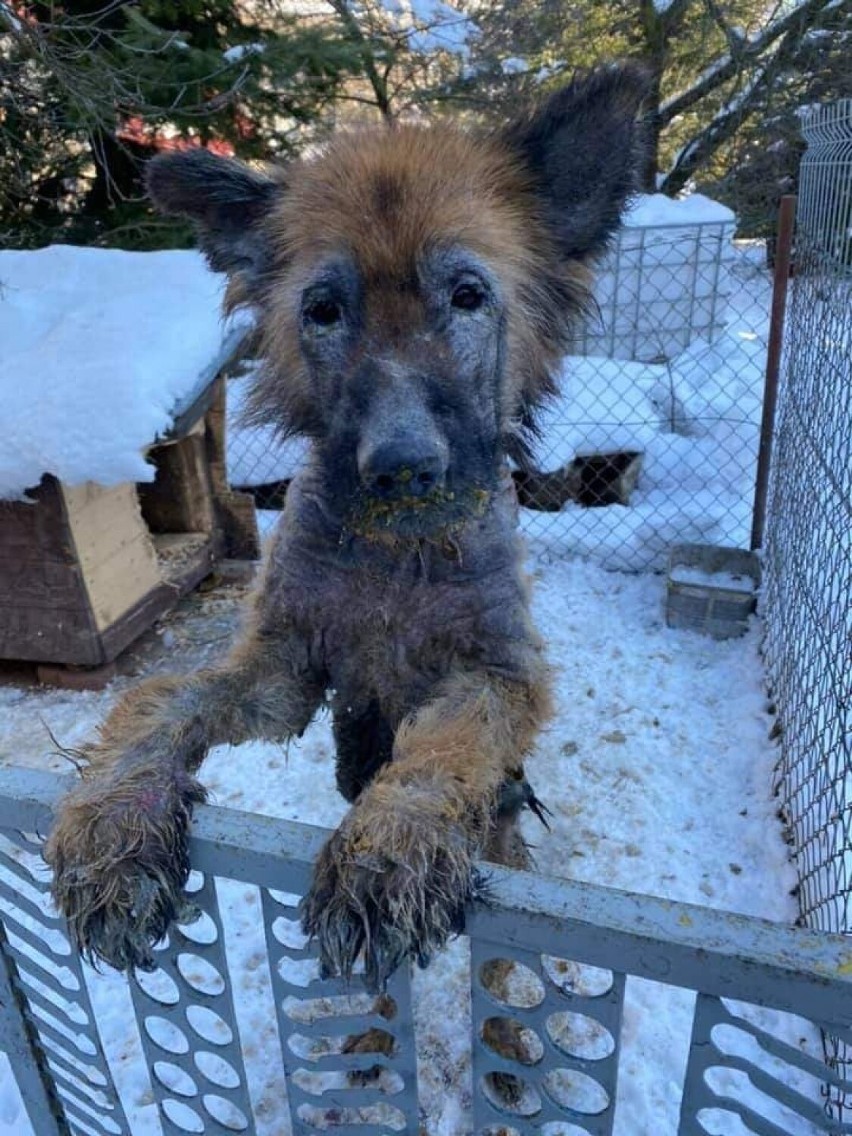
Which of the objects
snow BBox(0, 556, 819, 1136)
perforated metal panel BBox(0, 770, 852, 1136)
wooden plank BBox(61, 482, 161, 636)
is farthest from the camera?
wooden plank BBox(61, 482, 161, 636)

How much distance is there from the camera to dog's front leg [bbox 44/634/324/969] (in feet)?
4.63

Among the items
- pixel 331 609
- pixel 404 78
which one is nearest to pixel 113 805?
pixel 331 609

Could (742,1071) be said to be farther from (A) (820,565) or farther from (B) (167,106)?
(B) (167,106)

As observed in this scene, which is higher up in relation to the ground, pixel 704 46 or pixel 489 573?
pixel 704 46

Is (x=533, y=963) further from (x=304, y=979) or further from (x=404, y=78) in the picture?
(x=404, y=78)

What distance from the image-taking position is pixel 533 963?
1173 mm

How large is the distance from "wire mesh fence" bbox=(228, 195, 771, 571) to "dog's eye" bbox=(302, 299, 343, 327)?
243 centimetres

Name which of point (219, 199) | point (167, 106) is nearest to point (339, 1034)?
point (219, 199)

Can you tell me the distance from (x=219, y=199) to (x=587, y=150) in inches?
37.3

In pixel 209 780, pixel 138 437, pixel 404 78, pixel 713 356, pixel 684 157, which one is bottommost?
pixel 209 780

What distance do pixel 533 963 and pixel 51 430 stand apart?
3386 millimetres

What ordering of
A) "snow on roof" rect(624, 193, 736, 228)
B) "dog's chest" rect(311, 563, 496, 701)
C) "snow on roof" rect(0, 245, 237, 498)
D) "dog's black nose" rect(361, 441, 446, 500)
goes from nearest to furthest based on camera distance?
"dog's black nose" rect(361, 441, 446, 500) < "dog's chest" rect(311, 563, 496, 701) < "snow on roof" rect(0, 245, 237, 498) < "snow on roof" rect(624, 193, 736, 228)

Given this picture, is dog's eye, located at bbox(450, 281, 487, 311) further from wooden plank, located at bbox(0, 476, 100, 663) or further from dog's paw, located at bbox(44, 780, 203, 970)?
wooden plank, located at bbox(0, 476, 100, 663)

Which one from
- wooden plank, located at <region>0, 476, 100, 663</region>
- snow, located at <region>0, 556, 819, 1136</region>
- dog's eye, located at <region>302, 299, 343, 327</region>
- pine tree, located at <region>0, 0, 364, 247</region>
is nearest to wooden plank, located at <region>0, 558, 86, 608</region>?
wooden plank, located at <region>0, 476, 100, 663</region>
